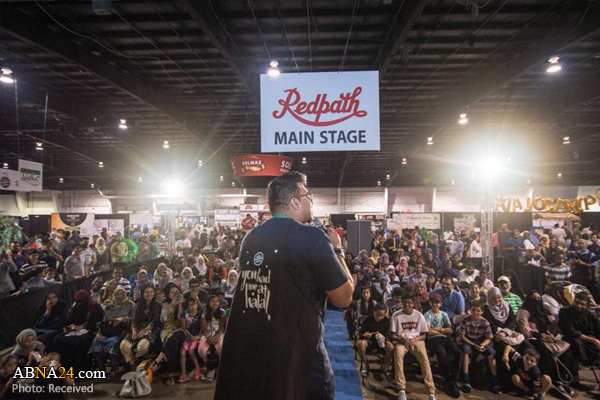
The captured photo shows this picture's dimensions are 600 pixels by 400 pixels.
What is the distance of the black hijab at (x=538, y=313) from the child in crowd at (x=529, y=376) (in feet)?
2.19

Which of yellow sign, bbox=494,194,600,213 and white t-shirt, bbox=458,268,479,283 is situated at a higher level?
yellow sign, bbox=494,194,600,213

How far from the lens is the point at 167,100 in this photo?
7.93 m

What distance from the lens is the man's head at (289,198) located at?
143cm

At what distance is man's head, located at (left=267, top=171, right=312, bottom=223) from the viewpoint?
143 centimetres

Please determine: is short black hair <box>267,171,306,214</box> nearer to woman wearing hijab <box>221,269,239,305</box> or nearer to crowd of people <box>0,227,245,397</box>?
crowd of people <box>0,227,245,397</box>

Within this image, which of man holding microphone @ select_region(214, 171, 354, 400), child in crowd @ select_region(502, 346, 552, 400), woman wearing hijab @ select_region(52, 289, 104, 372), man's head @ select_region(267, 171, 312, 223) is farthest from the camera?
woman wearing hijab @ select_region(52, 289, 104, 372)

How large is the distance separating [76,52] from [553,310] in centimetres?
899

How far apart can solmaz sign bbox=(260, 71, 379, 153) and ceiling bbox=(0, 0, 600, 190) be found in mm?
1025

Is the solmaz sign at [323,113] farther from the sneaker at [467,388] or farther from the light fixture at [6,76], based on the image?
the light fixture at [6,76]

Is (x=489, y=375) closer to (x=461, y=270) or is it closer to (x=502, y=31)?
(x=461, y=270)

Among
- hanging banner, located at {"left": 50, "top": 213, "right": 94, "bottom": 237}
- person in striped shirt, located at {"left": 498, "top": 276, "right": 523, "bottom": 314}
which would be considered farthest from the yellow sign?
hanging banner, located at {"left": 50, "top": 213, "right": 94, "bottom": 237}

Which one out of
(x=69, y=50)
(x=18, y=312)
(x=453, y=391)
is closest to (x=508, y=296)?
(x=453, y=391)

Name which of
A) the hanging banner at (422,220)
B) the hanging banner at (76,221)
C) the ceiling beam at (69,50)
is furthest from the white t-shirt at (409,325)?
the hanging banner at (76,221)

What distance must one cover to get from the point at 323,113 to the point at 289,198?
316 cm
